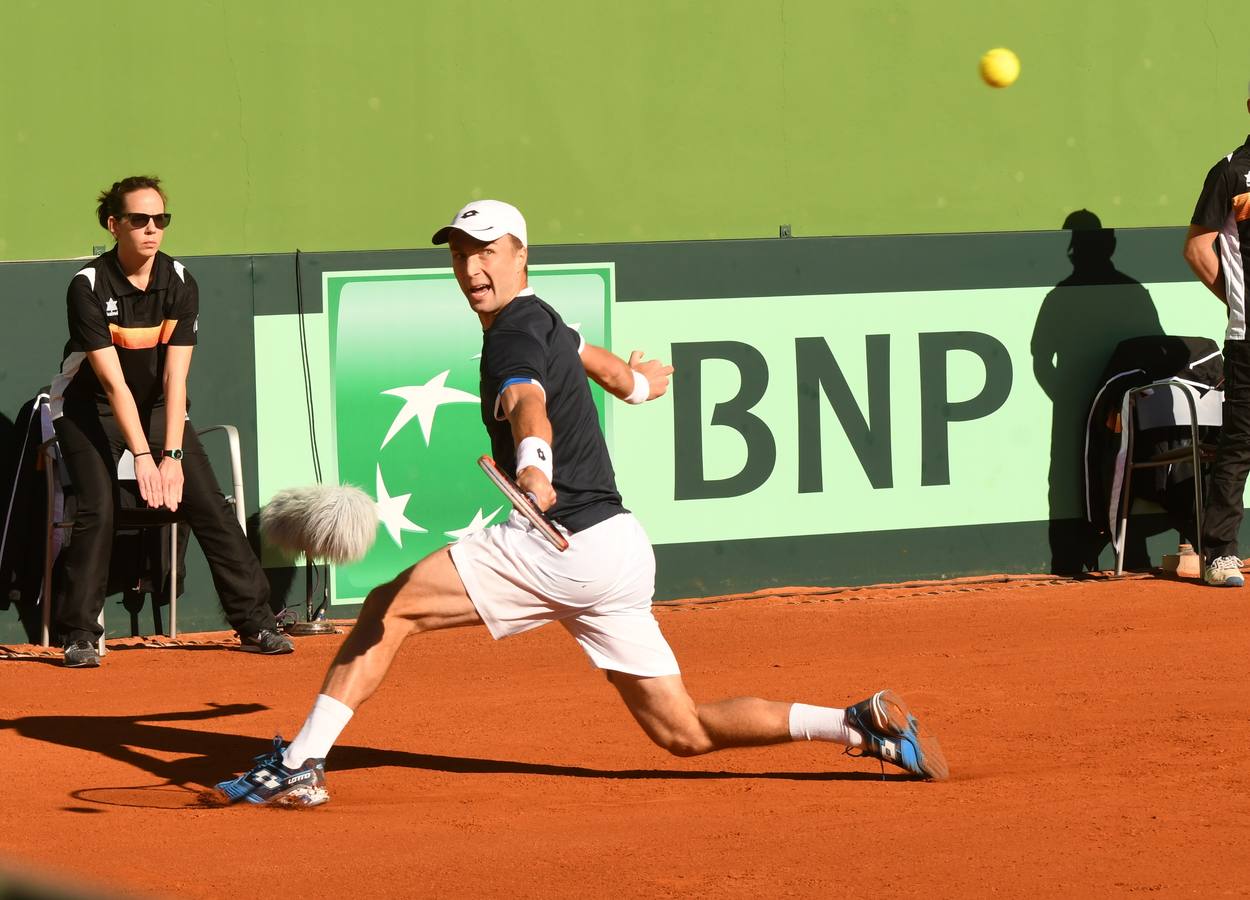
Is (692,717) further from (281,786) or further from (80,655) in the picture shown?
(80,655)

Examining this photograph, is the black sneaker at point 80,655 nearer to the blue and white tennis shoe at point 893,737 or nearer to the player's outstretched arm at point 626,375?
the player's outstretched arm at point 626,375

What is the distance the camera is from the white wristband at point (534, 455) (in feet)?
14.6

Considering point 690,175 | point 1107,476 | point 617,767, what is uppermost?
point 690,175

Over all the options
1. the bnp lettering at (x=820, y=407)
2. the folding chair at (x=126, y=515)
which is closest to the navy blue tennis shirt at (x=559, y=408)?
the folding chair at (x=126, y=515)

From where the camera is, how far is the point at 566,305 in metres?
9.33

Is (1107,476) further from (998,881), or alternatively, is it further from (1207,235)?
(998,881)

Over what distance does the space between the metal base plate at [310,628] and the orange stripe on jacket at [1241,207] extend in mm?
5405

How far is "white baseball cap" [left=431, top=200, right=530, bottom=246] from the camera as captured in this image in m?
5.00

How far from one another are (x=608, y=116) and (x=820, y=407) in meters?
2.49

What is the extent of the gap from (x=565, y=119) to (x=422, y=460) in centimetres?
281

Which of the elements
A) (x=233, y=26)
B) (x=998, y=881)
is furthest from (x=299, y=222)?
(x=998, y=881)

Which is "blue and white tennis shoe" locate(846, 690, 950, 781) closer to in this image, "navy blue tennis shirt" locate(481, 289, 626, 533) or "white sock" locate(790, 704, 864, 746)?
"white sock" locate(790, 704, 864, 746)

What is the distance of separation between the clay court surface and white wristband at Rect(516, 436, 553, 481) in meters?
1.06

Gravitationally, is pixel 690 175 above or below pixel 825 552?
above
